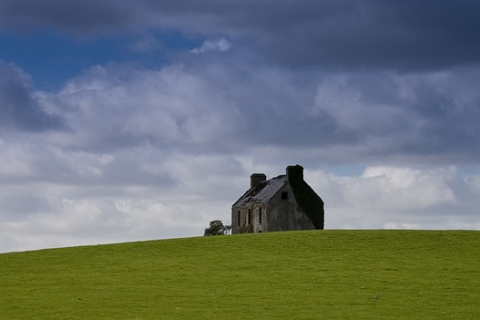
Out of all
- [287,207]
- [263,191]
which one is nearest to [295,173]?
[287,207]

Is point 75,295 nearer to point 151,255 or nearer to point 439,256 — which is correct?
point 151,255

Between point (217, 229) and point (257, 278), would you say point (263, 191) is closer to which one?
point (217, 229)

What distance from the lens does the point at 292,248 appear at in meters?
52.4

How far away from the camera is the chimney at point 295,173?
85.8m

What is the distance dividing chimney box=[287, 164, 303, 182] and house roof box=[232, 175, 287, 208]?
78 centimetres

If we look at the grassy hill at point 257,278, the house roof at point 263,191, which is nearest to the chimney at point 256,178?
the house roof at point 263,191

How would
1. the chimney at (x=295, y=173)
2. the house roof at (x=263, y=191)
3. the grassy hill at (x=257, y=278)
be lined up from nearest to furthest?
the grassy hill at (x=257, y=278) → the house roof at (x=263, y=191) → the chimney at (x=295, y=173)

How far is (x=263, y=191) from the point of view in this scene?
291ft

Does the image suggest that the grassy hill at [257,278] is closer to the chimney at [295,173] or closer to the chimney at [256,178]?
the chimney at [295,173]

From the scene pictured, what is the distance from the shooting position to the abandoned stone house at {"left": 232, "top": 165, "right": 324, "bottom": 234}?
8406 cm

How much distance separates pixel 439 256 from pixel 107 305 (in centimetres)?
2368

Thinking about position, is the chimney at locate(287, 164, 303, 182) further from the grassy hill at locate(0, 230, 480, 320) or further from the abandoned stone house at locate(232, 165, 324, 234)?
the grassy hill at locate(0, 230, 480, 320)

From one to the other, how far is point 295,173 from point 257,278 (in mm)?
44459

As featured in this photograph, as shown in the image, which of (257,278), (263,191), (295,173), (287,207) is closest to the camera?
(257,278)
